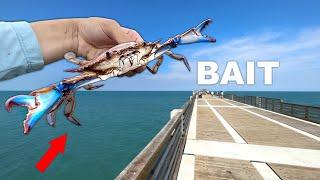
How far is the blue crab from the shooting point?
818mm

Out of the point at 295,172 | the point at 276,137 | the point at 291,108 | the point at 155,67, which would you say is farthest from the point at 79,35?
the point at 291,108

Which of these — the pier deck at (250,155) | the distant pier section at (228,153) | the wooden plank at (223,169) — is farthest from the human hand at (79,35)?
the wooden plank at (223,169)

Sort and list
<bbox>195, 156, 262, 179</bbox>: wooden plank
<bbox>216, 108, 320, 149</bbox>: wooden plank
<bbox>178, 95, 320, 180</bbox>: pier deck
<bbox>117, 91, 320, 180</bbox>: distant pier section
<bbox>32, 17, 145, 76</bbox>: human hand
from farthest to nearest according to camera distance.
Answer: <bbox>216, 108, 320, 149</bbox>: wooden plank
<bbox>178, 95, 320, 180</bbox>: pier deck
<bbox>195, 156, 262, 179</bbox>: wooden plank
<bbox>117, 91, 320, 180</bbox>: distant pier section
<bbox>32, 17, 145, 76</bbox>: human hand

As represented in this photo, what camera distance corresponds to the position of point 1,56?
1058mm

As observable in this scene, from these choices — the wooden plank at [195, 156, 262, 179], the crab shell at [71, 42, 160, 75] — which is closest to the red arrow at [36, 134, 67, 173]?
the crab shell at [71, 42, 160, 75]

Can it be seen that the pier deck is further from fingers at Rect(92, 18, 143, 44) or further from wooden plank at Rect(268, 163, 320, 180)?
fingers at Rect(92, 18, 143, 44)

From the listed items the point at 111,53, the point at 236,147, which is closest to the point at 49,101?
the point at 111,53

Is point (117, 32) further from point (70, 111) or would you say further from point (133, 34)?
point (70, 111)

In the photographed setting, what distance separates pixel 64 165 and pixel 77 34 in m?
25.9

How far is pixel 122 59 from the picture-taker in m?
0.95

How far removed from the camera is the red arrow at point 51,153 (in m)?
0.77

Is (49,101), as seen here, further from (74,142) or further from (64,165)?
(74,142)

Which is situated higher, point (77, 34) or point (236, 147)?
point (77, 34)

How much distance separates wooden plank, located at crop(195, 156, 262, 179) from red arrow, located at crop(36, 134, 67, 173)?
6.06 metres
